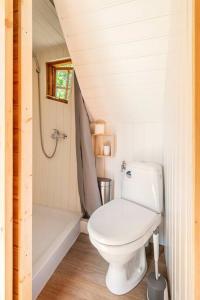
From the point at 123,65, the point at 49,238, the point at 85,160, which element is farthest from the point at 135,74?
the point at 49,238

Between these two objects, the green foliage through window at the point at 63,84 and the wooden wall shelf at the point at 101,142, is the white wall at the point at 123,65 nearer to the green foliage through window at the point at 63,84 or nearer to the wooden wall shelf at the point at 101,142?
the wooden wall shelf at the point at 101,142

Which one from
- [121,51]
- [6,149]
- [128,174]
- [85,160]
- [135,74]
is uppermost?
[121,51]

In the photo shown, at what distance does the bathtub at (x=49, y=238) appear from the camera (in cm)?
123

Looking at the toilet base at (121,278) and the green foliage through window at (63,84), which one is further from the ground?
the green foliage through window at (63,84)

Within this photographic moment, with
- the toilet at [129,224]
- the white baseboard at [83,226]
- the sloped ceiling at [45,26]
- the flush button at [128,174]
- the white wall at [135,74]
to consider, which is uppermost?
the sloped ceiling at [45,26]

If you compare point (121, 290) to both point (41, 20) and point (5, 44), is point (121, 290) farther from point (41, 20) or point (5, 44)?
point (41, 20)

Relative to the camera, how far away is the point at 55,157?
2113mm

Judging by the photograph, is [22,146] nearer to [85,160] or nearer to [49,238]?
[85,160]

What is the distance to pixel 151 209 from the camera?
141 cm

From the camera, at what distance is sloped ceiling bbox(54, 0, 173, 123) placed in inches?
43.6

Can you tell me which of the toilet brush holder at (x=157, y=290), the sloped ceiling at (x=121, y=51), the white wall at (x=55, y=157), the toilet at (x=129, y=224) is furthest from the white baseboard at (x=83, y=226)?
the sloped ceiling at (x=121, y=51)

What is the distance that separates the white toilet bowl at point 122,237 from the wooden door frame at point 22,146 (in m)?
0.41

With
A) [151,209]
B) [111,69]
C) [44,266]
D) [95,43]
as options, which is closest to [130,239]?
[151,209]

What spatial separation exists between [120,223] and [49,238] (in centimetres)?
78
